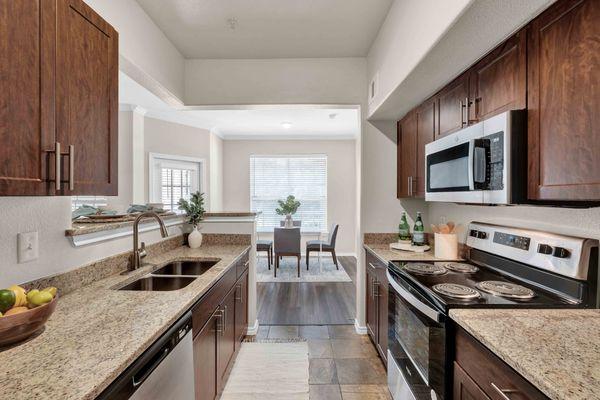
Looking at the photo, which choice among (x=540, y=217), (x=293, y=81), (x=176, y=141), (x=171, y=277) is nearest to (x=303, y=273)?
(x=176, y=141)

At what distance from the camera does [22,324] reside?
917 mm

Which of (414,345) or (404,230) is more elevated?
(404,230)

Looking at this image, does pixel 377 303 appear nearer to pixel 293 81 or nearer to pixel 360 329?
pixel 360 329

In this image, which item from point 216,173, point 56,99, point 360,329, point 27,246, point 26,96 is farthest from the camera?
point 216,173

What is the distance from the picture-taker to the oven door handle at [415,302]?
1.30 meters

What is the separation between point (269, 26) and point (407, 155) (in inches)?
61.1

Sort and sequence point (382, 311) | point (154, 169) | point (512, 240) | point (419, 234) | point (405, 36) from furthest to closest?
point (154, 169) → point (419, 234) → point (382, 311) → point (405, 36) → point (512, 240)

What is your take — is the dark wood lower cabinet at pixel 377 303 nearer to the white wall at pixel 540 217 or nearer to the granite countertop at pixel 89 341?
the white wall at pixel 540 217

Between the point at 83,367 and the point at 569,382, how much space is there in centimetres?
127

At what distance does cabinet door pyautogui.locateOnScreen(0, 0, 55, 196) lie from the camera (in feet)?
2.78

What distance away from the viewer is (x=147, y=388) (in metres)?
1.01

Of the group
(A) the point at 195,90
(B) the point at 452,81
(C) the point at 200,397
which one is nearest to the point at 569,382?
(C) the point at 200,397

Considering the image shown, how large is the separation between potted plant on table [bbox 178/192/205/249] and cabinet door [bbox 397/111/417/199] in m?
1.84

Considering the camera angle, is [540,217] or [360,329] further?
[360,329]
